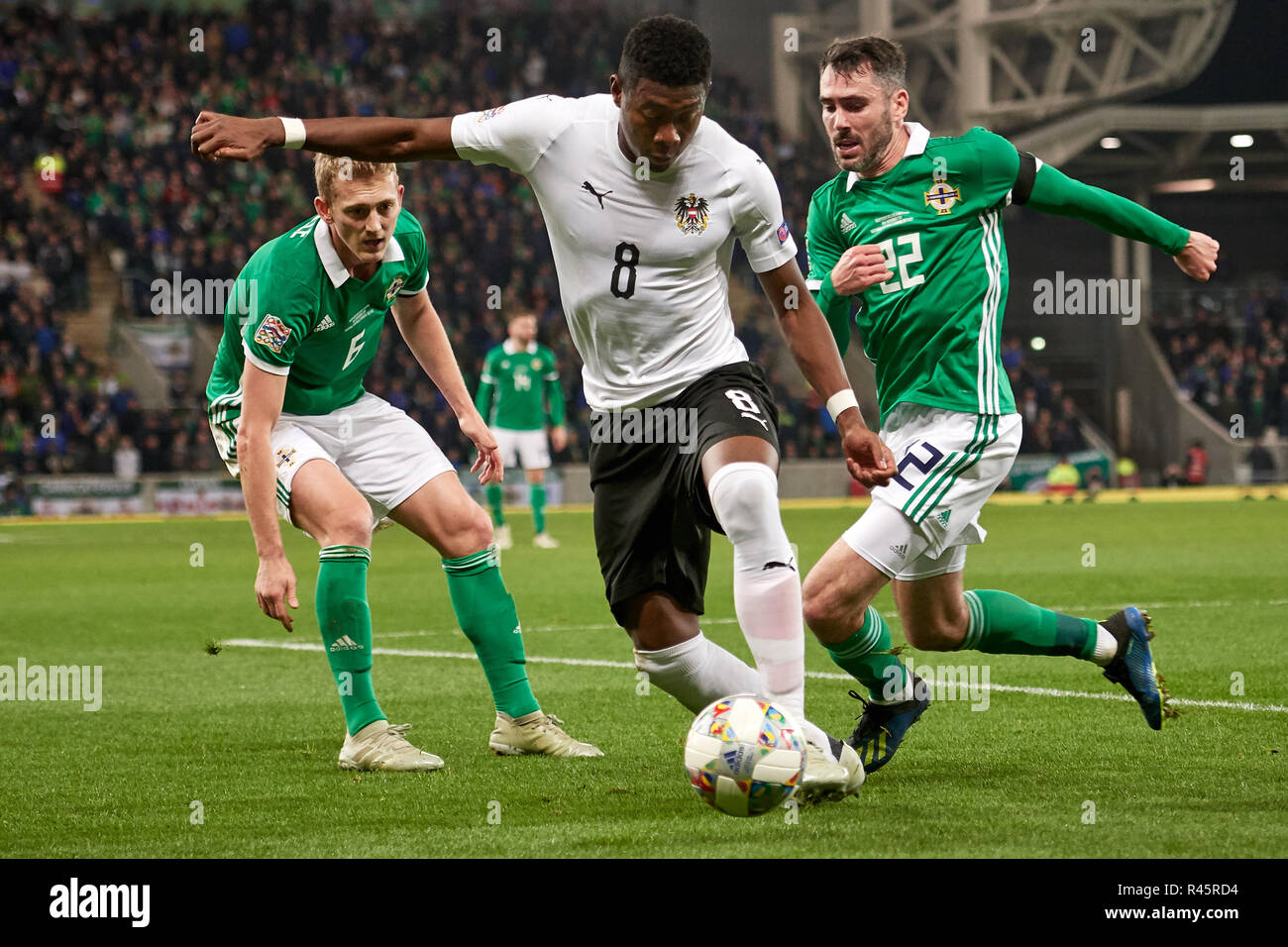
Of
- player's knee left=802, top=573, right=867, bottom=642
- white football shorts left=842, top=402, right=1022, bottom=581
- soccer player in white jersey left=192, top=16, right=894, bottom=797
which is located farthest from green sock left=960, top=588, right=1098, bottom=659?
soccer player in white jersey left=192, top=16, right=894, bottom=797

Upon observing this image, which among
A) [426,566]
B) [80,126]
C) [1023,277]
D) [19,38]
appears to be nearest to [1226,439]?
[1023,277]

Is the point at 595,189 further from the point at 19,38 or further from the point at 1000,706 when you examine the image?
the point at 19,38

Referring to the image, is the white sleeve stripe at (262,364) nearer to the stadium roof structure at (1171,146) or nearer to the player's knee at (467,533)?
A: the player's knee at (467,533)

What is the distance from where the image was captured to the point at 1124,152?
34.7 metres

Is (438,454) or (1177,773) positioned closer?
(1177,773)

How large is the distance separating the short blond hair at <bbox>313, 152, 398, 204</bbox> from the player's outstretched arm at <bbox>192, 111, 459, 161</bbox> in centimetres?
100

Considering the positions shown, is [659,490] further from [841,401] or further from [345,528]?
[345,528]

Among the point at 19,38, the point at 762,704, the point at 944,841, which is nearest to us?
the point at 944,841

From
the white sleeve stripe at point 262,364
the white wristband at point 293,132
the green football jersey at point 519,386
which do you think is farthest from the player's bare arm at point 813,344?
the green football jersey at point 519,386

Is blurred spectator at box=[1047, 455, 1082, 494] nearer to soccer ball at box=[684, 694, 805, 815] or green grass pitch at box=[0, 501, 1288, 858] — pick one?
green grass pitch at box=[0, 501, 1288, 858]

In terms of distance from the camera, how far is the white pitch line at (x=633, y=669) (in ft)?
20.7

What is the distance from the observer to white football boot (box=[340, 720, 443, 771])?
5.41 metres

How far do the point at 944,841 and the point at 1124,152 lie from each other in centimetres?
3306

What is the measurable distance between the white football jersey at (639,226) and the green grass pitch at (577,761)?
1.34 m
